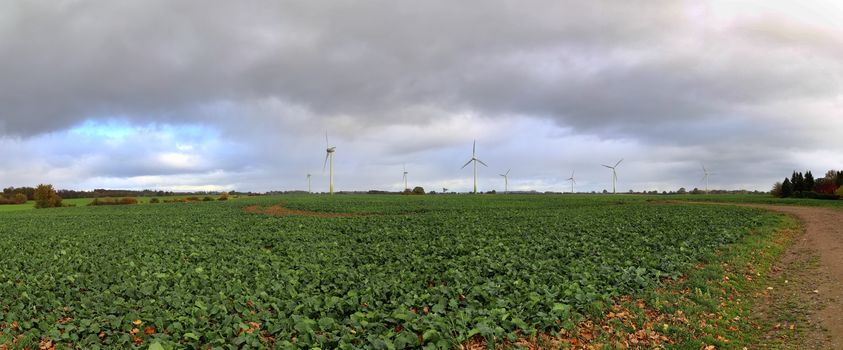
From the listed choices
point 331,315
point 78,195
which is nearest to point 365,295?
point 331,315

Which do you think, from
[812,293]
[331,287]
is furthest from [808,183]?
[331,287]

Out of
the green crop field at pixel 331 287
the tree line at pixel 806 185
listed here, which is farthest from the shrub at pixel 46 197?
the tree line at pixel 806 185

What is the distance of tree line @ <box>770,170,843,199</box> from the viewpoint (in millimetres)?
86419

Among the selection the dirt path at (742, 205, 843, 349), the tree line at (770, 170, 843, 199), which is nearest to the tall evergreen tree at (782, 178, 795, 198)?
the tree line at (770, 170, 843, 199)

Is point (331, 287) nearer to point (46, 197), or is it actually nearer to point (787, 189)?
point (787, 189)

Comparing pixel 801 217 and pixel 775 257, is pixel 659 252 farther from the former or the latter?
pixel 801 217

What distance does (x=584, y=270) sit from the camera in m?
16.5

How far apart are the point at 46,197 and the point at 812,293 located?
154064 millimetres

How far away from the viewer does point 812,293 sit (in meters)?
15.0

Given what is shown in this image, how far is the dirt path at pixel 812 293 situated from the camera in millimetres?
11633

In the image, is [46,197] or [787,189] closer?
[787,189]

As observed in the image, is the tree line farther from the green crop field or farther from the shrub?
the shrub

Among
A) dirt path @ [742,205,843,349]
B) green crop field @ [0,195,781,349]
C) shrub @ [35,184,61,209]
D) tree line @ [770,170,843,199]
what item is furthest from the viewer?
shrub @ [35,184,61,209]

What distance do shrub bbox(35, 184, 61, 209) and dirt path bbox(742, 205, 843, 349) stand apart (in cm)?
15086
